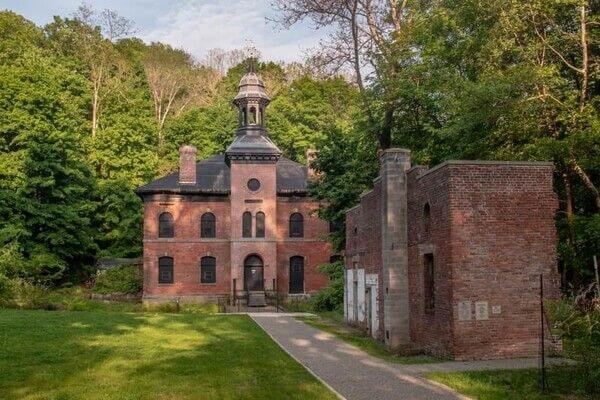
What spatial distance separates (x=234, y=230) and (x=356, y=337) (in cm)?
2020

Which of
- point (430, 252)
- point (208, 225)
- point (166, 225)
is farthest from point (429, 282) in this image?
point (166, 225)

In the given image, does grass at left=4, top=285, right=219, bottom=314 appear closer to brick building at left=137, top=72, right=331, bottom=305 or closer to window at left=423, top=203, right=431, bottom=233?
brick building at left=137, top=72, right=331, bottom=305

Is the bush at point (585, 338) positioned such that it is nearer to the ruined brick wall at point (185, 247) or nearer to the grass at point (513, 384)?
the grass at point (513, 384)

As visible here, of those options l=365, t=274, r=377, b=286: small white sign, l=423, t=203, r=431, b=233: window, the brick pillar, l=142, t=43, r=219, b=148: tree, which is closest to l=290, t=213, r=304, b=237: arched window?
l=142, t=43, r=219, b=148: tree

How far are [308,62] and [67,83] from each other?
30.5m

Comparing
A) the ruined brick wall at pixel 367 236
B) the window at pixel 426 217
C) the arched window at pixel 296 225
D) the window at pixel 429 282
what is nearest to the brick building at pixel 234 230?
the arched window at pixel 296 225

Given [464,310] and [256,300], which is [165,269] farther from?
[464,310]

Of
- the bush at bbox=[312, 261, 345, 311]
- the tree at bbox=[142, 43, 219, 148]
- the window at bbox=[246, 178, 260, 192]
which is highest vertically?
the tree at bbox=[142, 43, 219, 148]

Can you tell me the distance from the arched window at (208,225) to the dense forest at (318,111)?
7304mm

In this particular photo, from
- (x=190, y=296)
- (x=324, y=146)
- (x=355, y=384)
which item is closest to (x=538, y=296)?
(x=355, y=384)

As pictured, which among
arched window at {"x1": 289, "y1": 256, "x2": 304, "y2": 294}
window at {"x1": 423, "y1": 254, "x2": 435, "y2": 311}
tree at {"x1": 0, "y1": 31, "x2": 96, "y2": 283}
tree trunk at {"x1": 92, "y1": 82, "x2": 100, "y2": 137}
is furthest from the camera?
tree trunk at {"x1": 92, "y1": 82, "x2": 100, "y2": 137}

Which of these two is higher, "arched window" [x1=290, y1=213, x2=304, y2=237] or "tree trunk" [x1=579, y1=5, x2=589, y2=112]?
"tree trunk" [x1=579, y1=5, x2=589, y2=112]

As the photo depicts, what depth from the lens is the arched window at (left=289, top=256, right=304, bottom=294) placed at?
40188 millimetres

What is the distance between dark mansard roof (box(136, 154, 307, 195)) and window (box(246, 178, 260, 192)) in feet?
2.93
